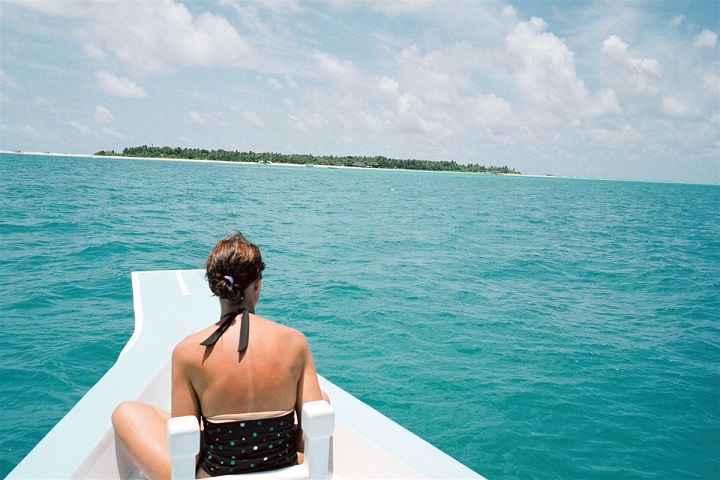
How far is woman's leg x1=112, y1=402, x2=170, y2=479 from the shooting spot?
222 centimetres

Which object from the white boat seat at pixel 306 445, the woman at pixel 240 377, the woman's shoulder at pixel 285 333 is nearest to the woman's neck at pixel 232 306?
the woman at pixel 240 377

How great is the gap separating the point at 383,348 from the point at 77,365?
4240mm

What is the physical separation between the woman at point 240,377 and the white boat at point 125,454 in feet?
2.42

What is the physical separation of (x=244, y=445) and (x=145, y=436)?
2.24 feet

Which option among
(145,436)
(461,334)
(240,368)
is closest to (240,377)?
(240,368)

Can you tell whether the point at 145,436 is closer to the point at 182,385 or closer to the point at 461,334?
the point at 182,385

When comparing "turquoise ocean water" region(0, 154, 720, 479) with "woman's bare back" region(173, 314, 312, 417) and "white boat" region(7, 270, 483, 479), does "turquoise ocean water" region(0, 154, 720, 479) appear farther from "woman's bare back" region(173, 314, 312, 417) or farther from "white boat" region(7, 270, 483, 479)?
"woman's bare back" region(173, 314, 312, 417)

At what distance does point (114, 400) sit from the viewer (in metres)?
3.03

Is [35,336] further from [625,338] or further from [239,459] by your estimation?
[625,338]

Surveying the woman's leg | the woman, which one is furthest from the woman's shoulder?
the woman's leg

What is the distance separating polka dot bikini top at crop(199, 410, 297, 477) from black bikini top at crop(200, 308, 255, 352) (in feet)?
1.15

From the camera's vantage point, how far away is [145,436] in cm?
233

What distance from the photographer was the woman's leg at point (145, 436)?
222 centimetres

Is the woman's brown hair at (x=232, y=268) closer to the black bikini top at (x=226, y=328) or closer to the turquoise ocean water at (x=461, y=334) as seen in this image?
the black bikini top at (x=226, y=328)
